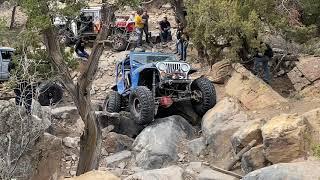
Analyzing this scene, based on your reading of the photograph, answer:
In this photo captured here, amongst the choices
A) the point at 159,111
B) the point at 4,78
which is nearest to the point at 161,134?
the point at 159,111

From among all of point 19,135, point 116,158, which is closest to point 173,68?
point 116,158

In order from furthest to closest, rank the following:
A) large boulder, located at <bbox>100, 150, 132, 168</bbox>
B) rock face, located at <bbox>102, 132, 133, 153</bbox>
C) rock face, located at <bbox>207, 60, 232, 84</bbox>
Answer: rock face, located at <bbox>207, 60, 232, 84</bbox>
rock face, located at <bbox>102, 132, 133, 153</bbox>
large boulder, located at <bbox>100, 150, 132, 168</bbox>

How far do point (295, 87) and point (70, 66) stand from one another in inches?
255

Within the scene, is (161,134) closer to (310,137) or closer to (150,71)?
(150,71)

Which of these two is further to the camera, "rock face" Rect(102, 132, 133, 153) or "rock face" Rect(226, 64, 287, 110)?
"rock face" Rect(102, 132, 133, 153)

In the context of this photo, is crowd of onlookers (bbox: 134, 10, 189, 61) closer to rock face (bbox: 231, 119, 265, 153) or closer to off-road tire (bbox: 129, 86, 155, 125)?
off-road tire (bbox: 129, 86, 155, 125)

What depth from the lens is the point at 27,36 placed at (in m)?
9.03

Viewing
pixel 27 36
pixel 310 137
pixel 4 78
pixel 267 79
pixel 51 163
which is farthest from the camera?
pixel 4 78

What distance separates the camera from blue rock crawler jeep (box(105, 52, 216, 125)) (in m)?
12.6

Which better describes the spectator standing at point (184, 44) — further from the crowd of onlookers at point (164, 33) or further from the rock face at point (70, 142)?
the rock face at point (70, 142)

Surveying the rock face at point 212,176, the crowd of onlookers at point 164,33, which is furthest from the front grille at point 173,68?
the crowd of onlookers at point 164,33

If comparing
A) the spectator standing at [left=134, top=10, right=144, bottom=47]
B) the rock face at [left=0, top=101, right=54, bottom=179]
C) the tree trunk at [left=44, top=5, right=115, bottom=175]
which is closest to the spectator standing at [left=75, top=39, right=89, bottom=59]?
the spectator standing at [left=134, top=10, right=144, bottom=47]

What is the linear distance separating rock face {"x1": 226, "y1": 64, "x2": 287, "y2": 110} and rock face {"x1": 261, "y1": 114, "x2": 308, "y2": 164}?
2.81 meters

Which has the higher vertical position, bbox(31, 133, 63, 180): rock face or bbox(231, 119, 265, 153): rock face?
bbox(231, 119, 265, 153): rock face
